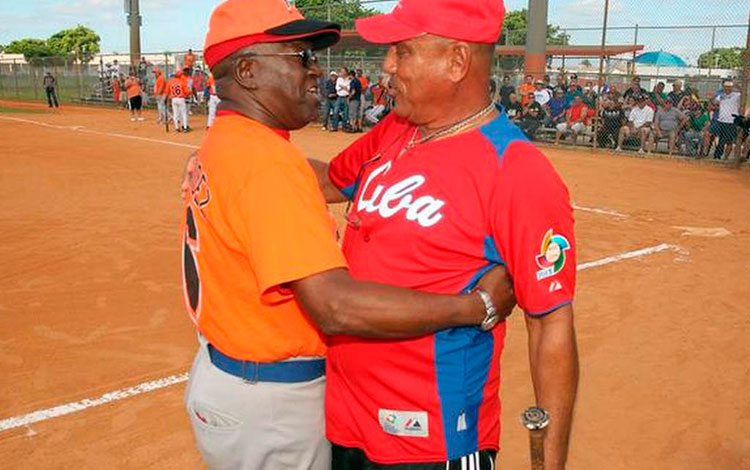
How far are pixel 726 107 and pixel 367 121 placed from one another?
11.9 m

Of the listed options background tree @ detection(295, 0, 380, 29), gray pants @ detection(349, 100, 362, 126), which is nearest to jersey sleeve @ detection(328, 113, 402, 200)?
gray pants @ detection(349, 100, 362, 126)

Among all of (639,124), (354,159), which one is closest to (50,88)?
(639,124)

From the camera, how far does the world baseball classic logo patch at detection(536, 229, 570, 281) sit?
6.08 feet

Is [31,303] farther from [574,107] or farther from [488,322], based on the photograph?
[574,107]

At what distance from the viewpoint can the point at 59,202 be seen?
11219 millimetres

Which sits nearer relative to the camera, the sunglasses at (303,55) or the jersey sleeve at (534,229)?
the jersey sleeve at (534,229)

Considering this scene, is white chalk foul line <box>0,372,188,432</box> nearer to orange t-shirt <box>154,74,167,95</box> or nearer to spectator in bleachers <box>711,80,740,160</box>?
spectator in bleachers <box>711,80,740,160</box>

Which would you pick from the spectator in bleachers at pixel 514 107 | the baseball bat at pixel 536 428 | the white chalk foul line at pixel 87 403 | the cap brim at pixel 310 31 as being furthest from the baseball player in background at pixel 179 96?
the baseball bat at pixel 536 428

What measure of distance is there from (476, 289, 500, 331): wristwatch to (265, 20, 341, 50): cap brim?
923mm

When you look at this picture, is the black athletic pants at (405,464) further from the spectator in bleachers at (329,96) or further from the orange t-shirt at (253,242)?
the spectator in bleachers at (329,96)

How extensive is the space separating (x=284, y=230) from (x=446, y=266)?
48 centimetres

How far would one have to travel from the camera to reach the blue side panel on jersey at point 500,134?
1956 millimetres

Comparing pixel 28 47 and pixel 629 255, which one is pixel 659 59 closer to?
pixel 629 255

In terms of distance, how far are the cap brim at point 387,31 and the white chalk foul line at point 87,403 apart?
3358 mm
